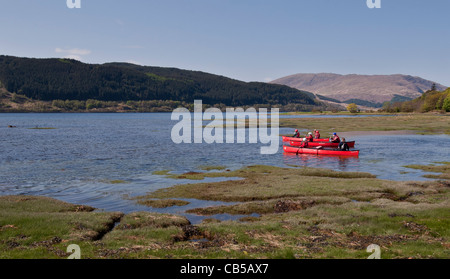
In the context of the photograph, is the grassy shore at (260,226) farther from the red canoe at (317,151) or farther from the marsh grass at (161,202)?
the red canoe at (317,151)

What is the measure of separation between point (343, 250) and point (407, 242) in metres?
3.58

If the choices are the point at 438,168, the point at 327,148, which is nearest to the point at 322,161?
the point at 327,148

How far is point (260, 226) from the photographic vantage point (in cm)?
1944

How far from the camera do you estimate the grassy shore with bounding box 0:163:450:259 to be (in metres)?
15.5

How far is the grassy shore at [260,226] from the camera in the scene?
15.5 metres

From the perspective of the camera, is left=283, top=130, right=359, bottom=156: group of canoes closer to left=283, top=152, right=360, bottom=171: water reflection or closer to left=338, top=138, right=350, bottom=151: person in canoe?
left=338, top=138, right=350, bottom=151: person in canoe

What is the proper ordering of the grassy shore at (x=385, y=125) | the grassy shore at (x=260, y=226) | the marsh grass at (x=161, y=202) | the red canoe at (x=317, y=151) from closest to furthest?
the grassy shore at (x=260, y=226) < the marsh grass at (x=161, y=202) < the red canoe at (x=317, y=151) < the grassy shore at (x=385, y=125)

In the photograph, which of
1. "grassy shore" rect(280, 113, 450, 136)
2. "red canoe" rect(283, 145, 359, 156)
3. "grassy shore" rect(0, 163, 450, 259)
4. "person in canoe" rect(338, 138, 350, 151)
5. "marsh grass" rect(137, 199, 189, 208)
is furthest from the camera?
"grassy shore" rect(280, 113, 450, 136)

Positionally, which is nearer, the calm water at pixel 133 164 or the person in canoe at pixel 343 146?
the calm water at pixel 133 164

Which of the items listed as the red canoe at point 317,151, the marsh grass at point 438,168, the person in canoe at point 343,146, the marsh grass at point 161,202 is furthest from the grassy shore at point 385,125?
the marsh grass at point 161,202

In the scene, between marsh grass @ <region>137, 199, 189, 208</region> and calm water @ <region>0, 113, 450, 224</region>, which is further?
calm water @ <region>0, 113, 450, 224</region>

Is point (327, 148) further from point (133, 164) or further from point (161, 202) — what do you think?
point (161, 202)

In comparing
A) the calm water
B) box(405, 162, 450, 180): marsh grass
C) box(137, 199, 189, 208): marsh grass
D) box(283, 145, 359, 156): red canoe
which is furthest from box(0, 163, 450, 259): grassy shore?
box(283, 145, 359, 156): red canoe

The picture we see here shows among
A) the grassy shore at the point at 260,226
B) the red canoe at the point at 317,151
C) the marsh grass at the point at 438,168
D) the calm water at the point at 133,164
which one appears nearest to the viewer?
the grassy shore at the point at 260,226
